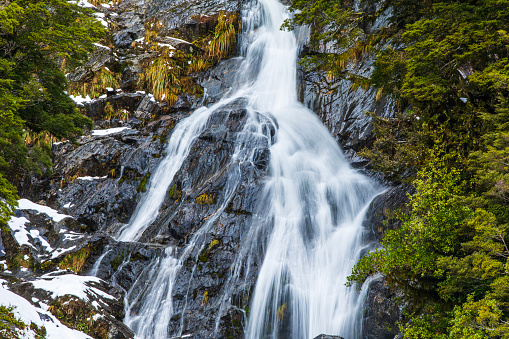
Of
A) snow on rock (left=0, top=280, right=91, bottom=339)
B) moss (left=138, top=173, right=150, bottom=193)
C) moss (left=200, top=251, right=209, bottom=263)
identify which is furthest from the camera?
moss (left=138, top=173, right=150, bottom=193)

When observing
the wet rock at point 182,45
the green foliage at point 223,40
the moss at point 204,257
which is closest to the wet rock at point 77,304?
the moss at point 204,257

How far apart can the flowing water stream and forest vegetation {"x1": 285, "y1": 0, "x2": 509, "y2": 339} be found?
76.2 inches

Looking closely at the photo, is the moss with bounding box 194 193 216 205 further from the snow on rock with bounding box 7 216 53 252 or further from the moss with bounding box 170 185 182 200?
the snow on rock with bounding box 7 216 53 252

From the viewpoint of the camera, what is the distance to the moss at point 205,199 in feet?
47.7

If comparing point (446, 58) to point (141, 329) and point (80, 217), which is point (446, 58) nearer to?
point (141, 329)

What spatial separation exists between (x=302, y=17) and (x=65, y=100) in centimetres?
915

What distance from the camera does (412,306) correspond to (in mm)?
8445

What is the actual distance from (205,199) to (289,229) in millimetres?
3755

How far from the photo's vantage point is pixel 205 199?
14.6 metres

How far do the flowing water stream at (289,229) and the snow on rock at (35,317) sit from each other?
4.07 meters

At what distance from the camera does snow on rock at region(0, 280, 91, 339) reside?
6.64 meters

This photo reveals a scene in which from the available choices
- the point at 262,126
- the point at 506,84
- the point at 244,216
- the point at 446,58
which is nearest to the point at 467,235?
the point at 506,84

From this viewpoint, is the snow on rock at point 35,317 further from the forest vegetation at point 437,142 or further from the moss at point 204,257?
the moss at point 204,257

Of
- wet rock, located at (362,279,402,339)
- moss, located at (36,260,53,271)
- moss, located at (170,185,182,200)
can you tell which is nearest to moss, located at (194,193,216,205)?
moss, located at (170,185,182,200)
